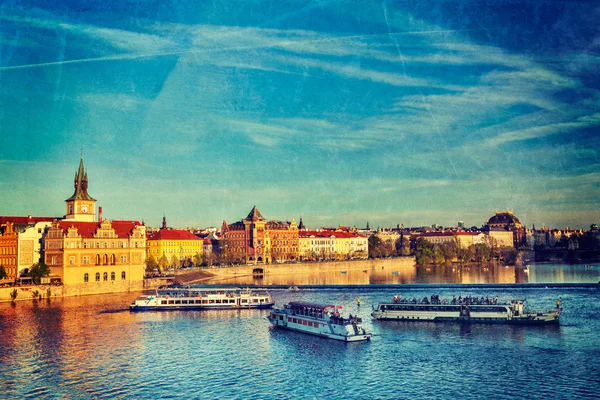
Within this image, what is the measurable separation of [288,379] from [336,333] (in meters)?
7.59

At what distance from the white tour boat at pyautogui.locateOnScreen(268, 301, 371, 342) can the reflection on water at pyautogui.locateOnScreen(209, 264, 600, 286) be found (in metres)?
24.3

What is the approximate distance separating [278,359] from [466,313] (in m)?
12.7

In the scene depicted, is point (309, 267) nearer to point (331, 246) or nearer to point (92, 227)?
point (331, 246)

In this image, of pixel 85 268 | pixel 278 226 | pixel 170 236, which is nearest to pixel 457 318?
pixel 85 268

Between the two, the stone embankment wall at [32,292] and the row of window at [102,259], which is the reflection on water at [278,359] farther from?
the row of window at [102,259]

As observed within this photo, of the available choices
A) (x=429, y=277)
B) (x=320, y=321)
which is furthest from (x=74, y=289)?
(x=429, y=277)

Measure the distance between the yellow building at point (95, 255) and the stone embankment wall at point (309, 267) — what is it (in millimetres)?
8469

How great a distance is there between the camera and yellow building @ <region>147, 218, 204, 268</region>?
80.2 metres

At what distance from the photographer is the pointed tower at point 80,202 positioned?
181 feet

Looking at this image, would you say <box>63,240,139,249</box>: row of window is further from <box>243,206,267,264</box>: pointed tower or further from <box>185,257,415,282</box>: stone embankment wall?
<box>243,206,267,264</box>: pointed tower

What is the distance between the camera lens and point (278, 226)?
95.9m

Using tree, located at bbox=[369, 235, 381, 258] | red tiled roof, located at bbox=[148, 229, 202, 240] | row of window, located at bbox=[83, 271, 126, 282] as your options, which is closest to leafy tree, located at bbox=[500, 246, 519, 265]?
tree, located at bbox=[369, 235, 381, 258]

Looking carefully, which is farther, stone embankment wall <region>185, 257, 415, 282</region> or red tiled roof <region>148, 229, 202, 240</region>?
red tiled roof <region>148, 229, 202, 240</region>

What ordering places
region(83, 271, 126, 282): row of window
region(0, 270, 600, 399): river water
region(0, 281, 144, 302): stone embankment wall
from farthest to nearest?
region(83, 271, 126, 282): row of window → region(0, 281, 144, 302): stone embankment wall → region(0, 270, 600, 399): river water
